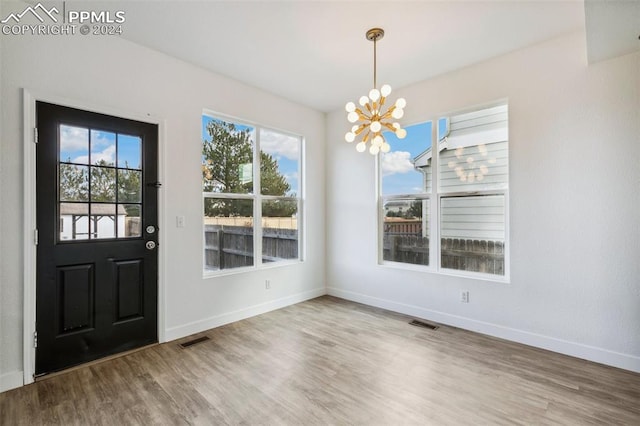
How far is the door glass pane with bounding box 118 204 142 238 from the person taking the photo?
286cm

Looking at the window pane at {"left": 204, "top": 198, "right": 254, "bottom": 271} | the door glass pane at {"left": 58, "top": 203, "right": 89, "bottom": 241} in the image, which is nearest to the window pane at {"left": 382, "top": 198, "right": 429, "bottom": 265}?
the window pane at {"left": 204, "top": 198, "right": 254, "bottom": 271}

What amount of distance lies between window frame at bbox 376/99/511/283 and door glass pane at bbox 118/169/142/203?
297 centimetres

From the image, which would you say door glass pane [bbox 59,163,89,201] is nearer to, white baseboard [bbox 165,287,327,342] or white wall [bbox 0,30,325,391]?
white wall [bbox 0,30,325,391]

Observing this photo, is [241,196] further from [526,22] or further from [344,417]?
[526,22]

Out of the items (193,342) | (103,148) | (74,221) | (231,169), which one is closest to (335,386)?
(193,342)

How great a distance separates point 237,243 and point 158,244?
968 mm

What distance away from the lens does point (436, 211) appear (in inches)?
148

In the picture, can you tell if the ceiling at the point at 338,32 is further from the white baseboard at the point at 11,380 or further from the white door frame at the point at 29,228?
the white baseboard at the point at 11,380

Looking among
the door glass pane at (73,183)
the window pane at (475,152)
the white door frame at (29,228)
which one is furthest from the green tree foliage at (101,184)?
the window pane at (475,152)

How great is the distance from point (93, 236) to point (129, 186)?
55 centimetres

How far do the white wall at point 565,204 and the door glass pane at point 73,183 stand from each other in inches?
149

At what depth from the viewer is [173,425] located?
189cm

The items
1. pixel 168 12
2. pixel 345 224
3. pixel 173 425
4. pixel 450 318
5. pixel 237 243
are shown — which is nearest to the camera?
pixel 173 425

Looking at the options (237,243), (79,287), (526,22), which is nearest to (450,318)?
(237,243)
